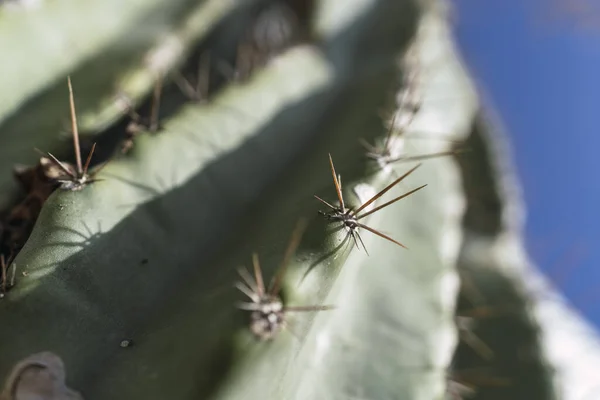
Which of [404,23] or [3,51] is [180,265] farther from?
[404,23]

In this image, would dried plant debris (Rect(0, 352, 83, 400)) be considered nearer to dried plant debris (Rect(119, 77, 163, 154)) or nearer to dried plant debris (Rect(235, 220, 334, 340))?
dried plant debris (Rect(235, 220, 334, 340))

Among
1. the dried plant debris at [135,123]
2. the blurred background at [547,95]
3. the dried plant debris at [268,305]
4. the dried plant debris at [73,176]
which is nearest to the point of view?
the dried plant debris at [268,305]

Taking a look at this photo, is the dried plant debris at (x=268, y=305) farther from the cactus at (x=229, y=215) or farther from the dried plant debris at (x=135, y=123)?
the dried plant debris at (x=135, y=123)

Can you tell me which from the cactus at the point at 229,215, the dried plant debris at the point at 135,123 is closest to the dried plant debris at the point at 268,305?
the cactus at the point at 229,215

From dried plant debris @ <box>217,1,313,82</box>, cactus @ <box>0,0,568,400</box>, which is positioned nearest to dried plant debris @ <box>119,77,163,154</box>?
cactus @ <box>0,0,568,400</box>

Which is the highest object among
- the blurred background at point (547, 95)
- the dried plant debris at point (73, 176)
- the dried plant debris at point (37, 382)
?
the blurred background at point (547, 95)

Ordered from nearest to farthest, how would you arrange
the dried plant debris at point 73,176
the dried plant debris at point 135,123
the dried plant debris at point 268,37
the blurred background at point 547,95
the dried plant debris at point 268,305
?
the dried plant debris at point 268,305 → the dried plant debris at point 73,176 → the dried plant debris at point 135,123 → the dried plant debris at point 268,37 → the blurred background at point 547,95

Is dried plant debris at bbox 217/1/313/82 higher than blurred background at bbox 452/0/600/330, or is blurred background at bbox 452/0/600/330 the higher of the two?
blurred background at bbox 452/0/600/330
